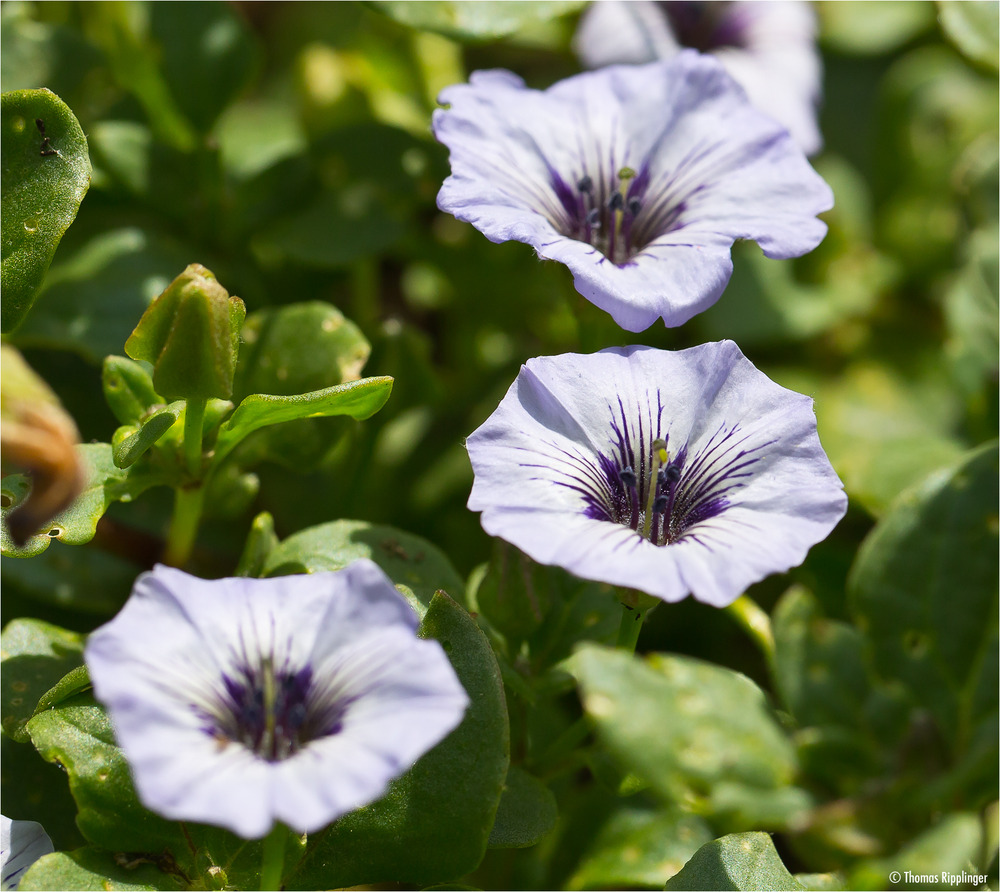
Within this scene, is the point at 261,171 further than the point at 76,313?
Yes

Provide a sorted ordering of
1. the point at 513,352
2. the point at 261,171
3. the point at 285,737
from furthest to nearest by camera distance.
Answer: the point at 513,352
the point at 261,171
the point at 285,737

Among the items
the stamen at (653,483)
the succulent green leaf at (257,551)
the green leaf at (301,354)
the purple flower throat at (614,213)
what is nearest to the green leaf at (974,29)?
the purple flower throat at (614,213)

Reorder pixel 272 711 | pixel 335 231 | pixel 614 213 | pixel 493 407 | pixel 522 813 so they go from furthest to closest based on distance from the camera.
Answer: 1. pixel 493 407
2. pixel 335 231
3. pixel 614 213
4. pixel 522 813
5. pixel 272 711

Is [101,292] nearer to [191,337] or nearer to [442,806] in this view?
[191,337]

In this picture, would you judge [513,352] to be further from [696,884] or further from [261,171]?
[696,884]

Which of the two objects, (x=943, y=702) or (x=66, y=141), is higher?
(x=66, y=141)

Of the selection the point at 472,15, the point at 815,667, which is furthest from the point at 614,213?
the point at 815,667

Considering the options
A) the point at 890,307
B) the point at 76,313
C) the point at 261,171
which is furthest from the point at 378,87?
the point at 890,307
